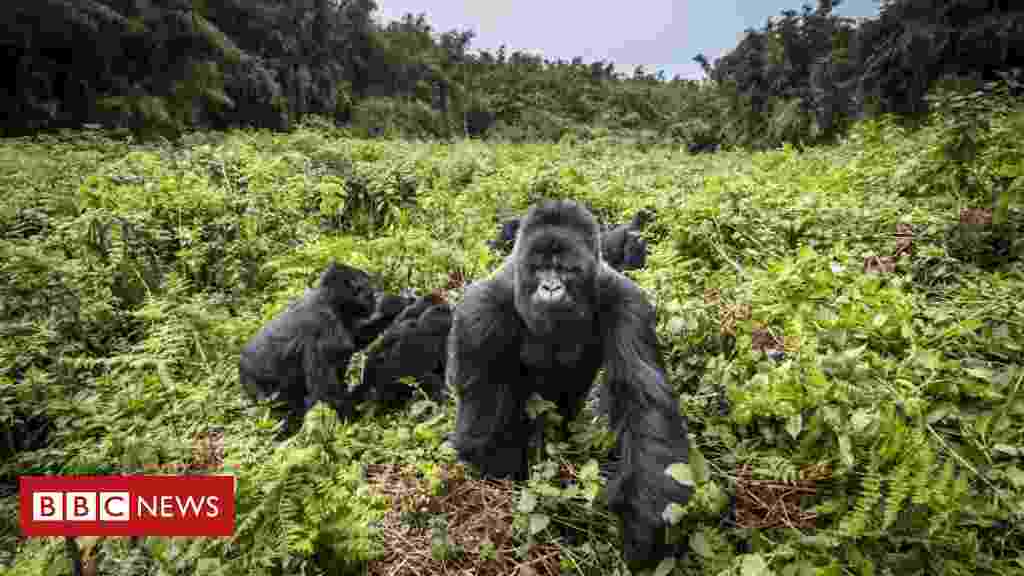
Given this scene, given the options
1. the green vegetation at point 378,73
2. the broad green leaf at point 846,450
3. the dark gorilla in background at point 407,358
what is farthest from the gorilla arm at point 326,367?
the green vegetation at point 378,73

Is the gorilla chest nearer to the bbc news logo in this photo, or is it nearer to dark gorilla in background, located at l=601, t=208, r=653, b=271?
the bbc news logo

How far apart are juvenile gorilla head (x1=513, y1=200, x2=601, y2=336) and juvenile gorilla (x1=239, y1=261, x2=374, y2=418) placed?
186 centimetres

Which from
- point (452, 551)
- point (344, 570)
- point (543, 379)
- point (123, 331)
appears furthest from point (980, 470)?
point (123, 331)

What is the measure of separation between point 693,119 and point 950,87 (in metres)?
17.4

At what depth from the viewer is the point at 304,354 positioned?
389 cm

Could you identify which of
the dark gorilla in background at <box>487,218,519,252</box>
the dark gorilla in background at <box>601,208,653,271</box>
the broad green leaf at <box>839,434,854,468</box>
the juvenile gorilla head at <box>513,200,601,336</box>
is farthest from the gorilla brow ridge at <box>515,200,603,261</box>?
the dark gorilla in background at <box>601,208,653,271</box>

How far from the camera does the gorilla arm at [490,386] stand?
2717 millimetres

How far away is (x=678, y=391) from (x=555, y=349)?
0.74m

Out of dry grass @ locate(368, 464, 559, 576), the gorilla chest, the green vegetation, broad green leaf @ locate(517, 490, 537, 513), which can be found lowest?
dry grass @ locate(368, 464, 559, 576)

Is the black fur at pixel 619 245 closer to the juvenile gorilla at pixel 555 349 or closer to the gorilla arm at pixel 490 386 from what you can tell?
the juvenile gorilla at pixel 555 349

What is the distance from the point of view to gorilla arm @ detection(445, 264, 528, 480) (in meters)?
2.72

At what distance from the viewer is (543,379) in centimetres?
292

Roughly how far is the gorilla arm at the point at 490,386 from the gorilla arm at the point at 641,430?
522mm

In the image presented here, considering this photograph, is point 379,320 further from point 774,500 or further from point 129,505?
point 774,500
